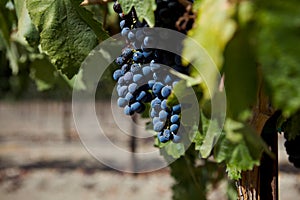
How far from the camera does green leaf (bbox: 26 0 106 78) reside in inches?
33.3

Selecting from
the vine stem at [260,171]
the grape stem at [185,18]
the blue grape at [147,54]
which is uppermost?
the grape stem at [185,18]

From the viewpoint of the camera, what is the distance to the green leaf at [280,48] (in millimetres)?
384

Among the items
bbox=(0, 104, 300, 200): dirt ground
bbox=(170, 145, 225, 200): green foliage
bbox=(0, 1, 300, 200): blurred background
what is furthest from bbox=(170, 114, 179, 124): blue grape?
bbox=(0, 104, 300, 200): dirt ground

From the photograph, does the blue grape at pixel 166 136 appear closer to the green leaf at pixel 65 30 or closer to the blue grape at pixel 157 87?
the blue grape at pixel 157 87

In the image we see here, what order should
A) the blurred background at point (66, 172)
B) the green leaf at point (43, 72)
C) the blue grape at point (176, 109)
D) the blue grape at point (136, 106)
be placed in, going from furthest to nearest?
the blurred background at point (66, 172), the green leaf at point (43, 72), the blue grape at point (136, 106), the blue grape at point (176, 109)

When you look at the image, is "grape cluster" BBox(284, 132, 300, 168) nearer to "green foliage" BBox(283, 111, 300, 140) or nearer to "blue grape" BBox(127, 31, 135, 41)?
"green foliage" BBox(283, 111, 300, 140)

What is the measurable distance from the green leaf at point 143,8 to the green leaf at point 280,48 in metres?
0.23

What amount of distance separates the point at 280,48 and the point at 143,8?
28 centimetres

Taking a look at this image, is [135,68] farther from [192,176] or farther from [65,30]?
[192,176]

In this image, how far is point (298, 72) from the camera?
1.32 feet

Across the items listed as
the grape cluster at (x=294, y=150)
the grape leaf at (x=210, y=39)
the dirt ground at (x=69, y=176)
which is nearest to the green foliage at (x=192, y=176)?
the grape cluster at (x=294, y=150)

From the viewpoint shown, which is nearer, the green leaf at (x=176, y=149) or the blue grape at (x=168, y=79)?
the blue grape at (x=168, y=79)

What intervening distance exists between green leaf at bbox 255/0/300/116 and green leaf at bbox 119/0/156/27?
9.1 inches

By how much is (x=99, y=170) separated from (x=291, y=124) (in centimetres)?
691
